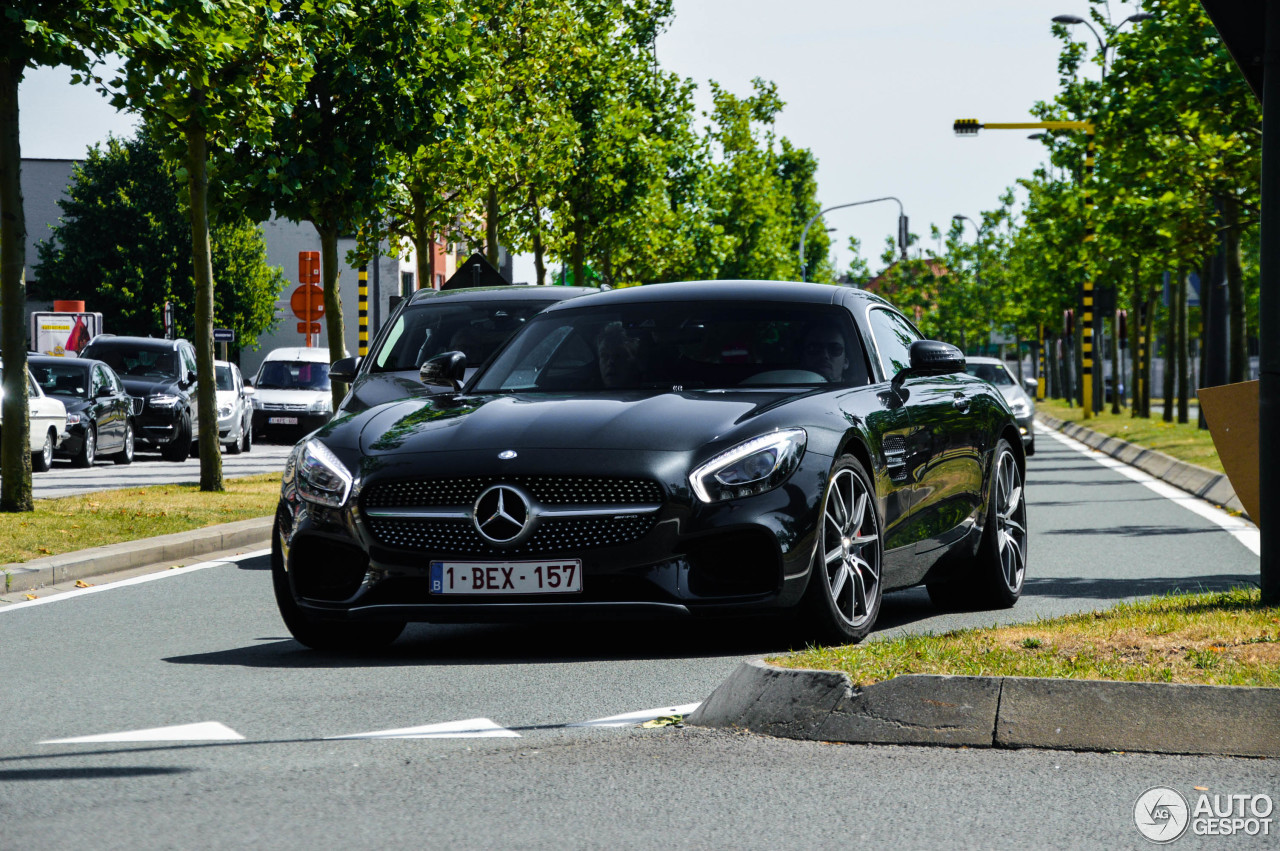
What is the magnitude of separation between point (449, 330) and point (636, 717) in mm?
7479

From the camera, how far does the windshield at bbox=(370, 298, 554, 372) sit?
13.1m

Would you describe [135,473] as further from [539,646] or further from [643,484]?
[643,484]

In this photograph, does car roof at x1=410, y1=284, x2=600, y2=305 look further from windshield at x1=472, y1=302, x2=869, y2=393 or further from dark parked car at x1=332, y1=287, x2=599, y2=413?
windshield at x1=472, y1=302, x2=869, y2=393

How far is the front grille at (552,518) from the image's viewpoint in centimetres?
698

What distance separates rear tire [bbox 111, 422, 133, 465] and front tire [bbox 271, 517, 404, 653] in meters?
20.5

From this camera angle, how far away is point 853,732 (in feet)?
18.3

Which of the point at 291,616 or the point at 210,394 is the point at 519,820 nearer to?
the point at 291,616

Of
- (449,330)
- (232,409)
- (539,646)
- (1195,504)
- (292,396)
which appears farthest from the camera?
(292,396)

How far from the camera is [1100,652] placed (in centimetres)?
618

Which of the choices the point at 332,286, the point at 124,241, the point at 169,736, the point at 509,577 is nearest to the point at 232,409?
the point at 332,286

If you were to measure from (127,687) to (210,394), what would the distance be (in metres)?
12.1

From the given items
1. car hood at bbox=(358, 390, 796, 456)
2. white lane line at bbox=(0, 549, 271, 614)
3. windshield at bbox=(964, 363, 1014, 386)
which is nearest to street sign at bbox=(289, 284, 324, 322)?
windshield at bbox=(964, 363, 1014, 386)

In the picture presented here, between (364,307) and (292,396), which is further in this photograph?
(364,307)

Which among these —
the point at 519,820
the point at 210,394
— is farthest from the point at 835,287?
the point at 210,394
